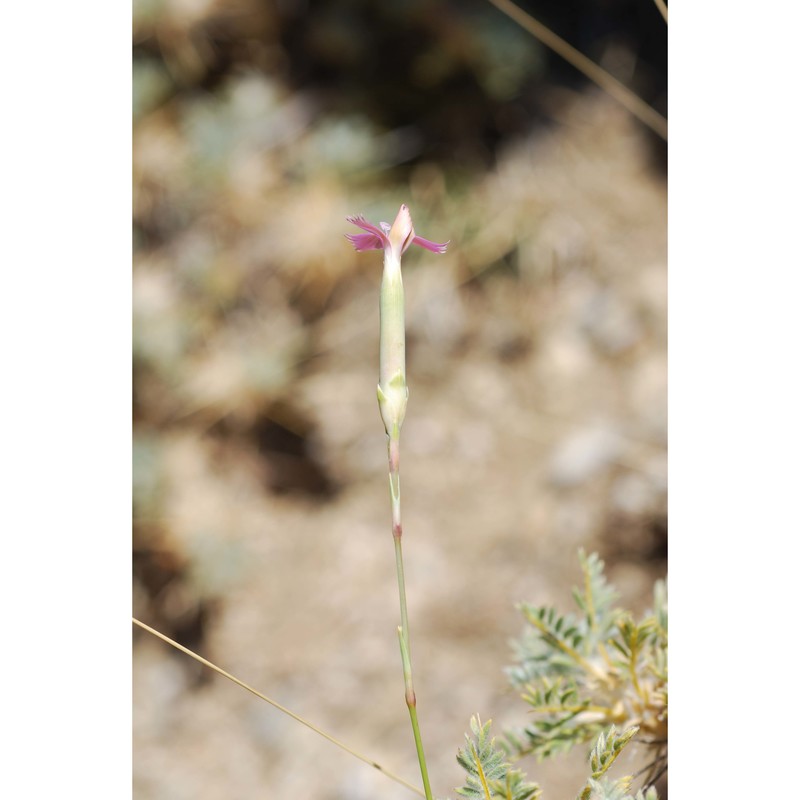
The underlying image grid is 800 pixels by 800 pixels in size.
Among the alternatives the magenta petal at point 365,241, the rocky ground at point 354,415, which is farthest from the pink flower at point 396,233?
the rocky ground at point 354,415

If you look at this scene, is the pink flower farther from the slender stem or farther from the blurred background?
the blurred background

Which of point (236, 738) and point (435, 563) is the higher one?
point (435, 563)

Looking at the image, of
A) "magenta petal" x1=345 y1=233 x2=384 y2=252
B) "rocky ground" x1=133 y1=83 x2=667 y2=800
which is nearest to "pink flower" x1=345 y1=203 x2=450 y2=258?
"magenta petal" x1=345 y1=233 x2=384 y2=252

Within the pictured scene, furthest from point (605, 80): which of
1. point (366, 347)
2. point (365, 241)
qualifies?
point (365, 241)

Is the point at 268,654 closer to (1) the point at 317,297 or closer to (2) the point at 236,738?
(2) the point at 236,738

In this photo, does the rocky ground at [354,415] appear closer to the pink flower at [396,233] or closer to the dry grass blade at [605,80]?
the dry grass blade at [605,80]

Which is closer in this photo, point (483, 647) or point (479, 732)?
point (479, 732)

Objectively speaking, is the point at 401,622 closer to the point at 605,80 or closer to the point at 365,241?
the point at 365,241

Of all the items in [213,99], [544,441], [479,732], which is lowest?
[479,732]

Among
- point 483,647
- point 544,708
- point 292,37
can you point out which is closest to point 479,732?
point 544,708
